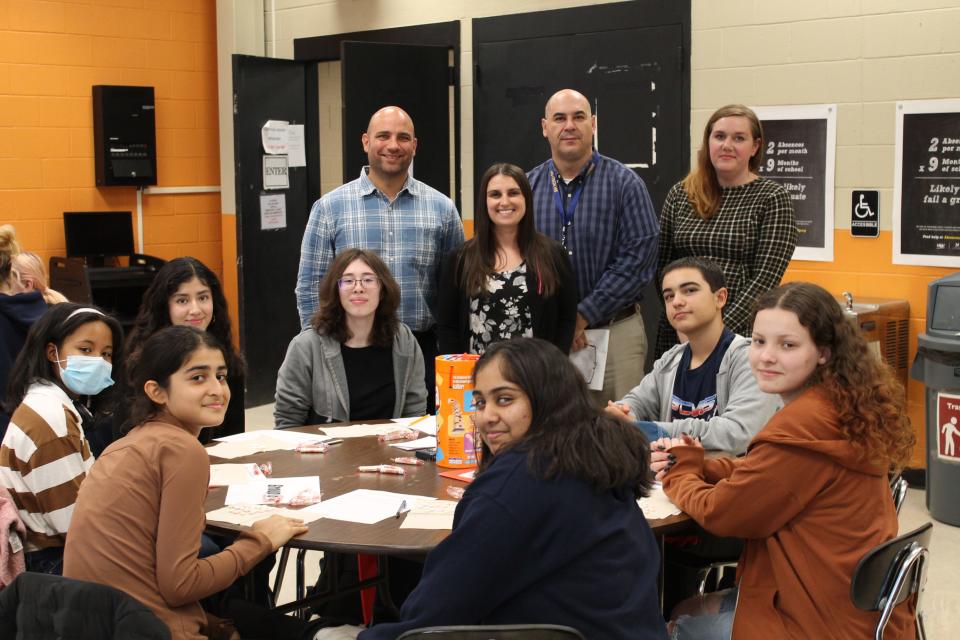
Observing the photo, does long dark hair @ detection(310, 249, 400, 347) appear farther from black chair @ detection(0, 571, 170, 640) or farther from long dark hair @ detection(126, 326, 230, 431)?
black chair @ detection(0, 571, 170, 640)

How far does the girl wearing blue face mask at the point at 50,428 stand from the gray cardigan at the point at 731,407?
59.4 inches

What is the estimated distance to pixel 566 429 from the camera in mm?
1994

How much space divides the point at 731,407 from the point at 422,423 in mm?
Result: 980

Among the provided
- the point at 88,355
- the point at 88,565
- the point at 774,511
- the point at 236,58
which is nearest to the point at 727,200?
the point at 774,511

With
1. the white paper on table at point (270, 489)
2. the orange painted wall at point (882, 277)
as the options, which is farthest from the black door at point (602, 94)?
the white paper on table at point (270, 489)

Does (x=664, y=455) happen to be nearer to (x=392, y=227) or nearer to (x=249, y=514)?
(x=249, y=514)

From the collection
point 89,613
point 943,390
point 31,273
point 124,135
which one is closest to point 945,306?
point 943,390

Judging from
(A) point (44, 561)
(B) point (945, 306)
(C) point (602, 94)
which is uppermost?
(C) point (602, 94)

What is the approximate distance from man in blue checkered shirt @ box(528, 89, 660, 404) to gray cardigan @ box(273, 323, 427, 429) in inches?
27.1

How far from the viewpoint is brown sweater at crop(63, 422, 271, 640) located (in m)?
2.16

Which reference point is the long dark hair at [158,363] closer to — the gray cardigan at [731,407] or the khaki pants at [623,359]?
the gray cardigan at [731,407]

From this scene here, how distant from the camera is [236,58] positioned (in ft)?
23.1

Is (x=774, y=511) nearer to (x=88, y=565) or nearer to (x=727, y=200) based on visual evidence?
(x=88, y=565)

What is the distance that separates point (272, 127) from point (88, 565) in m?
5.55
